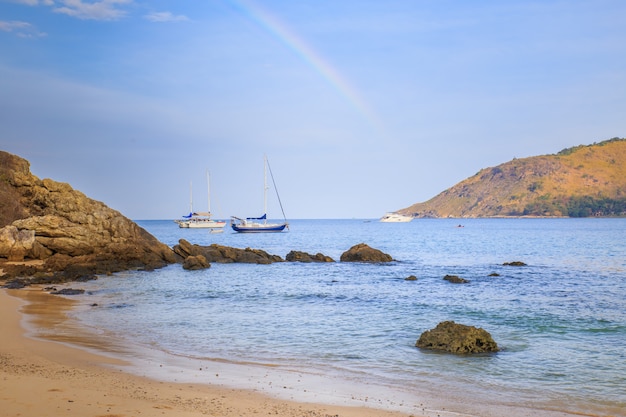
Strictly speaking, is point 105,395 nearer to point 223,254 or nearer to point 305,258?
point 223,254

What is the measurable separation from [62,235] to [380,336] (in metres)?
28.9

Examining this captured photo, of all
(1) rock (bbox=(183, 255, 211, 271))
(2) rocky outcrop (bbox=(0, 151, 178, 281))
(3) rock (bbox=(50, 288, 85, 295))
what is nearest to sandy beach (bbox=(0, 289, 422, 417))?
(3) rock (bbox=(50, 288, 85, 295))

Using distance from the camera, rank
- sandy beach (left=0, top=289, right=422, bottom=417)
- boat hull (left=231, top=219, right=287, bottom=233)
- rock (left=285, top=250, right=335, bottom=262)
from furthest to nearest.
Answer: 1. boat hull (left=231, top=219, right=287, bottom=233)
2. rock (left=285, top=250, right=335, bottom=262)
3. sandy beach (left=0, top=289, right=422, bottom=417)

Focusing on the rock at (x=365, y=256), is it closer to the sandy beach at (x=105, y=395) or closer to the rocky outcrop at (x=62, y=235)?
the rocky outcrop at (x=62, y=235)

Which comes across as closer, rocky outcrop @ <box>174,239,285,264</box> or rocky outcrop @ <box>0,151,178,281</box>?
rocky outcrop @ <box>0,151,178,281</box>

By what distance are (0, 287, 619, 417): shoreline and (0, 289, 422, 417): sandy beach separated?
0.05 ft

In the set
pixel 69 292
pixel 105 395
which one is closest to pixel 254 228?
pixel 69 292

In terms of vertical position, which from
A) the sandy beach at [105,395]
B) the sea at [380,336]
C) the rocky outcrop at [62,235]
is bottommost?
the sea at [380,336]

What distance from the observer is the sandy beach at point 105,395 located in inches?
336

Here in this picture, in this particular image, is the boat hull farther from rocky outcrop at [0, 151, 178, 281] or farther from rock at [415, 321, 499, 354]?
rock at [415, 321, 499, 354]

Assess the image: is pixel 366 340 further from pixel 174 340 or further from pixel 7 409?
pixel 7 409

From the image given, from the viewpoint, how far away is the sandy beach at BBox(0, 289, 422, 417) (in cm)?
854

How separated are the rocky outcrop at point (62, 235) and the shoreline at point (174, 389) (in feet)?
69.7

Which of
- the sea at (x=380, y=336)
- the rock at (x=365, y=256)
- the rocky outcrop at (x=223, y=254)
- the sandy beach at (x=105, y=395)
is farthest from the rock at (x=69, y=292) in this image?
the rock at (x=365, y=256)
